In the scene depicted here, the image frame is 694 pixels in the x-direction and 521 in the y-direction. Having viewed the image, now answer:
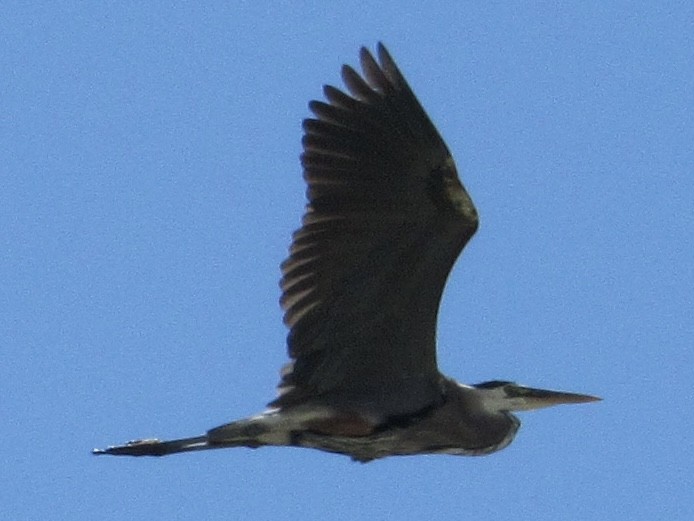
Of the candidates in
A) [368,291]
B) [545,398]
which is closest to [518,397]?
[545,398]

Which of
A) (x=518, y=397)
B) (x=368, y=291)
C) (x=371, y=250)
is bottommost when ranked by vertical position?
(x=518, y=397)

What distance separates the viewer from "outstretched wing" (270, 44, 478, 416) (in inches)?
654

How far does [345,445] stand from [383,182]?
1.47 meters

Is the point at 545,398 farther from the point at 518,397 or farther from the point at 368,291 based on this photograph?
the point at 368,291

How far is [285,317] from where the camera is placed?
16.8m

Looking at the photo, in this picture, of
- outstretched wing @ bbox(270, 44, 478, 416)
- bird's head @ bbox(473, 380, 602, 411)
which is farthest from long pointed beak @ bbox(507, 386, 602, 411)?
outstretched wing @ bbox(270, 44, 478, 416)

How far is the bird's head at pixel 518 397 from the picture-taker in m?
17.0

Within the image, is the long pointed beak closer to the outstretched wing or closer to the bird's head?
the bird's head

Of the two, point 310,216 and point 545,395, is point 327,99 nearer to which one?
point 310,216

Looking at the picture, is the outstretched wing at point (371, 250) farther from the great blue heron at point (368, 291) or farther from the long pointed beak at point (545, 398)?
the long pointed beak at point (545, 398)

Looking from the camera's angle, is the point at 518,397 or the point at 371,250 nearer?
the point at 371,250

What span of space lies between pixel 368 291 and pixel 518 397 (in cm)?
112

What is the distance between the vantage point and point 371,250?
1667cm

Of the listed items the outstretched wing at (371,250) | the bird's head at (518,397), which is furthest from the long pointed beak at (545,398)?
the outstretched wing at (371,250)
